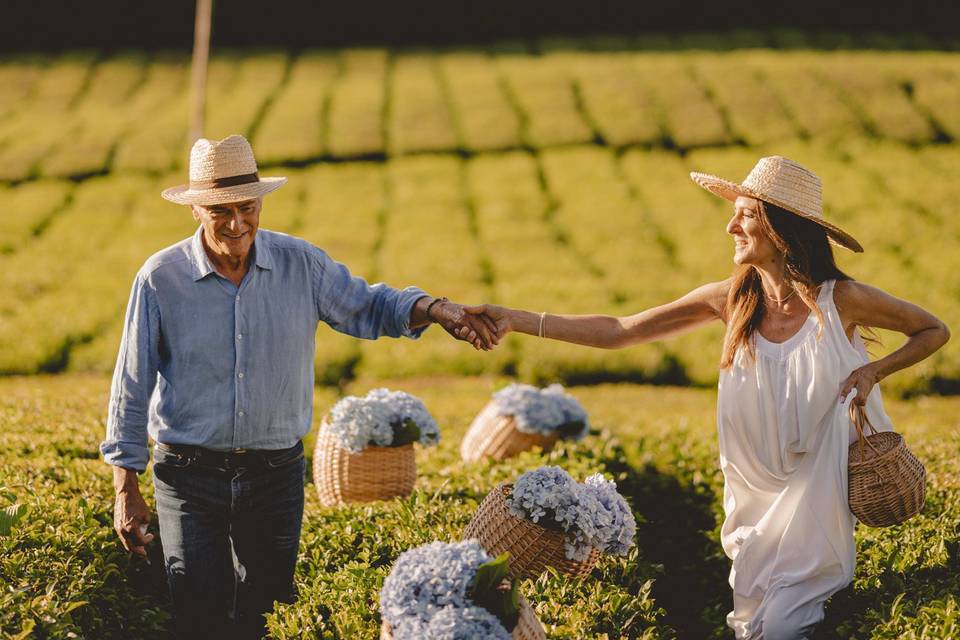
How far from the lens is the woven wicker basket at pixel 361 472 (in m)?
7.16

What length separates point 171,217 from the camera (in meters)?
18.7

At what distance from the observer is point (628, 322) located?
235 inches

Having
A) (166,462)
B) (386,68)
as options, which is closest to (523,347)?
(166,462)

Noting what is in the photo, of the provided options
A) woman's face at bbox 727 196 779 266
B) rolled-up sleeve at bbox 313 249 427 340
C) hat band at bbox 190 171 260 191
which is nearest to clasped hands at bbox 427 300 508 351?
rolled-up sleeve at bbox 313 249 427 340

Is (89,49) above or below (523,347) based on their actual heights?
above

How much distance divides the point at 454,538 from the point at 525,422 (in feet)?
7.84

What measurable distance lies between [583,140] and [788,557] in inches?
661

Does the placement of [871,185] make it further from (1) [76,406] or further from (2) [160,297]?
(2) [160,297]

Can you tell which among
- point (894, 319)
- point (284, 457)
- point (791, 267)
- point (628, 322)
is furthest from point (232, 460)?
point (894, 319)

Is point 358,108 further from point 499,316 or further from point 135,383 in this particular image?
point 135,383

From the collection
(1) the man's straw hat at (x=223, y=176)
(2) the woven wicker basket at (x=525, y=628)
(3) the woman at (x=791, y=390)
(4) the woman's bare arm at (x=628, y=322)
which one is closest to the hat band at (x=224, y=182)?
(1) the man's straw hat at (x=223, y=176)

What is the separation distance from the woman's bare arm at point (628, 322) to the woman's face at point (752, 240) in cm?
31

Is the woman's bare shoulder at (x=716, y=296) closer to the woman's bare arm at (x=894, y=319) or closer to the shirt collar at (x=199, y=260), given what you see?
the woman's bare arm at (x=894, y=319)

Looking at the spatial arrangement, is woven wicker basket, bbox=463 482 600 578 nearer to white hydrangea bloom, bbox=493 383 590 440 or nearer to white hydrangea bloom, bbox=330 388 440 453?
white hydrangea bloom, bbox=330 388 440 453
